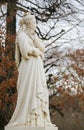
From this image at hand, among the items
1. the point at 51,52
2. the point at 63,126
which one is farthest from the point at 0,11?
the point at 63,126

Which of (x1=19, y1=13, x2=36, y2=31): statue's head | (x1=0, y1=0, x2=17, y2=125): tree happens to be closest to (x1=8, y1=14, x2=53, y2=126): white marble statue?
(x1=19, y1=13, x2=36, y2=31): statue's head

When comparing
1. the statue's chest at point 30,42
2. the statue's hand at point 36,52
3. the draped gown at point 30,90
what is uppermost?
the statue's chest at point 30,42

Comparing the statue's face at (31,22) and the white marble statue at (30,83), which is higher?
the statue's face at (31,22)

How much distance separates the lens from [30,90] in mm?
8320

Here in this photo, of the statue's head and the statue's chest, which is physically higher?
the statue's head

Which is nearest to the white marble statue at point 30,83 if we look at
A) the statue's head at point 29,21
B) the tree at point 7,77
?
the statue's head at point 29,21

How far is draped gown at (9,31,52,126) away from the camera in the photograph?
8125mm

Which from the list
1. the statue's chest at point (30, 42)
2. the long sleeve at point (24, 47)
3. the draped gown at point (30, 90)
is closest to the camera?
the draped gown at point (30, 90)

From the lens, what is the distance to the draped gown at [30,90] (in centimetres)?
812

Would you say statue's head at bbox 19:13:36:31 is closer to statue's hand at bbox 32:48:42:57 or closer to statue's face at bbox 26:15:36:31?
statue's face at bbox 26:15:36:31

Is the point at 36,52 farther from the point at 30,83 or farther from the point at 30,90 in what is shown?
the point at 30,90

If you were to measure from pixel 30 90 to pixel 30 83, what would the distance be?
153 millimetres

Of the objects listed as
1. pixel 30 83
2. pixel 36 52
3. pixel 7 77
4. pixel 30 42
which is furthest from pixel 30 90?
pixel 7 77

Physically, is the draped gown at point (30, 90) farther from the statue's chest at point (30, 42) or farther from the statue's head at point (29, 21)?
the statue's head at point (29, 21)
